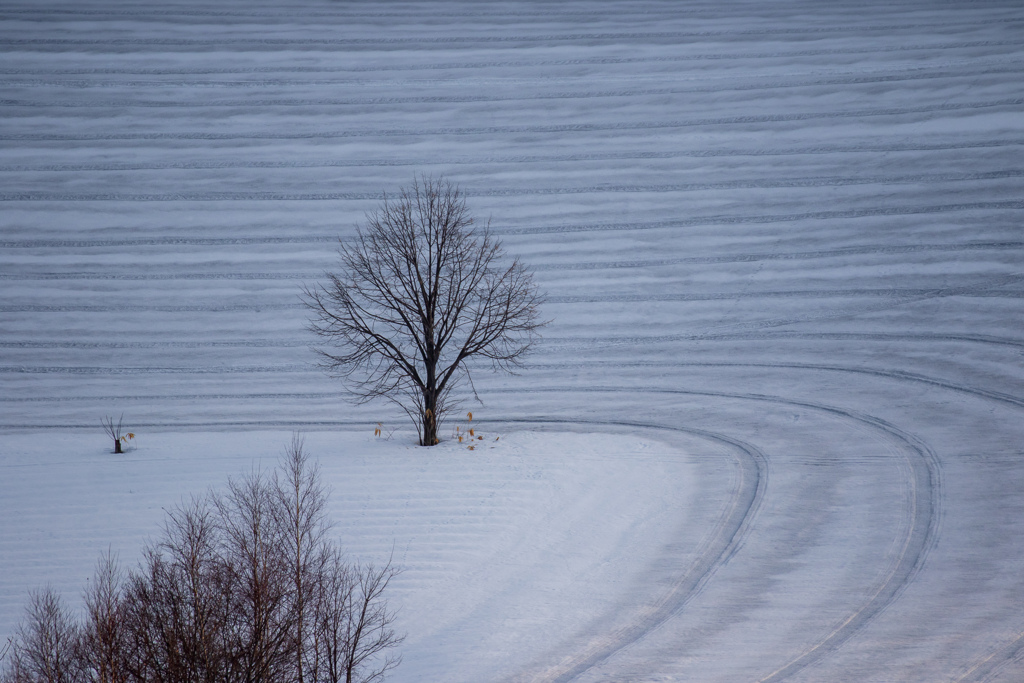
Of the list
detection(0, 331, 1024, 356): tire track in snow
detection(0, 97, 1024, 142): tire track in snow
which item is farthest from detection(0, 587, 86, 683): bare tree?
detection(0, 97, 1024, 142): tire track in snow

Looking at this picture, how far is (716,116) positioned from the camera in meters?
25.3

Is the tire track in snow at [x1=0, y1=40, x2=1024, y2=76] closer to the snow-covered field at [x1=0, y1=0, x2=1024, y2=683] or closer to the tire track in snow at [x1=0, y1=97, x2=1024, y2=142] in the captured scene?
the snow-covered field at [x1=0, y1=0, x2=1024, y2=683]

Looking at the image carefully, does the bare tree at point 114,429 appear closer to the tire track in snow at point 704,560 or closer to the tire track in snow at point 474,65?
the tire track in snow at point 704,560

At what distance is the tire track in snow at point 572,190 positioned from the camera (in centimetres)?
2331

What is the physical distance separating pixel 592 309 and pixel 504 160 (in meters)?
5.74

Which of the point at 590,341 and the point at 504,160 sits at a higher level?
the point at 504,160

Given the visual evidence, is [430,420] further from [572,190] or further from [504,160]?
[504,160]

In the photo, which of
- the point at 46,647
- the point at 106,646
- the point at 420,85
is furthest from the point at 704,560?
the point at 420,85

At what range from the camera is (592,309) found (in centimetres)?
2147

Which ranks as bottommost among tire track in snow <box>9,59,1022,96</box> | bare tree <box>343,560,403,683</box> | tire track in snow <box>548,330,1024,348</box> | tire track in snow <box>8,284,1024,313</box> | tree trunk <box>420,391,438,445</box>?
bare tree <box>343,560,403,683</box>

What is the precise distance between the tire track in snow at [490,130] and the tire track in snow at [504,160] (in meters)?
1.00

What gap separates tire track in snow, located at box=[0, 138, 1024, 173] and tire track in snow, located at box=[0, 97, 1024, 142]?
1.00 m

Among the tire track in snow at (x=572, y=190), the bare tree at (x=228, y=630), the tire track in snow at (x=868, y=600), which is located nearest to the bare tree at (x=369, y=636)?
the bare tree at (x=228, y=630)

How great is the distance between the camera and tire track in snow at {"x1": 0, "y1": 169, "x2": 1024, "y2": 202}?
23.3m
